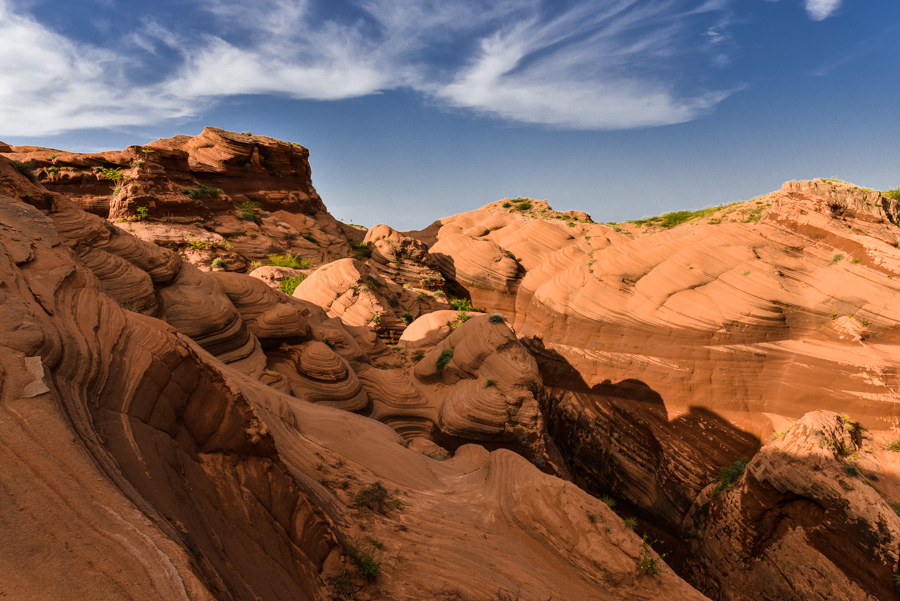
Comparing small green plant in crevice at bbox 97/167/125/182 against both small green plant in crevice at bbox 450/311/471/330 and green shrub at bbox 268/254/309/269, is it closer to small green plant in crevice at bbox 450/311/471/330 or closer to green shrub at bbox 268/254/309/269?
green shrub at bbox 268/254/309/269

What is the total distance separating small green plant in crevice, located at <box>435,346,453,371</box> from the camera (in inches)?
510

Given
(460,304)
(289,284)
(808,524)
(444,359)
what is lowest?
(808,524)

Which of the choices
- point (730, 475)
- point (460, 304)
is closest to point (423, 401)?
point (730, 475)

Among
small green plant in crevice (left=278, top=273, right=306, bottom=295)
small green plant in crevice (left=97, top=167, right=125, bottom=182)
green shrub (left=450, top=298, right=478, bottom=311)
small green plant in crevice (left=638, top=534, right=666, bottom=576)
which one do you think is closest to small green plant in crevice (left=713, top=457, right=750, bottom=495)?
small green plant in crevice (left=638, top=534, right=666, bottom=576)

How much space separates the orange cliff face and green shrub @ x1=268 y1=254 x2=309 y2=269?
2.00 feet

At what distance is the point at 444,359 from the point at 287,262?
12837 millimetres

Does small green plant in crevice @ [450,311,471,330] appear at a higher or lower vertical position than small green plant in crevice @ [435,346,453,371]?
higher

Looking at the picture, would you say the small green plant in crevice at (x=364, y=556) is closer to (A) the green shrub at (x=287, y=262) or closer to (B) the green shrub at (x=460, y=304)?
(B) the green shrub at (x=460, y=304)

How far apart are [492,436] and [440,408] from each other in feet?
5.80

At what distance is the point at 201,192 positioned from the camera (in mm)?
23375

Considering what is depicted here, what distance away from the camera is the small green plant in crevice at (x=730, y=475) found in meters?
11.2

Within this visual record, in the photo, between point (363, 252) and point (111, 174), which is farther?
point (363, 252)

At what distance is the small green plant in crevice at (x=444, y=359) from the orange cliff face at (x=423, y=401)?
321 millimetres

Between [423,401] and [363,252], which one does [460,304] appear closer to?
[363,252]
